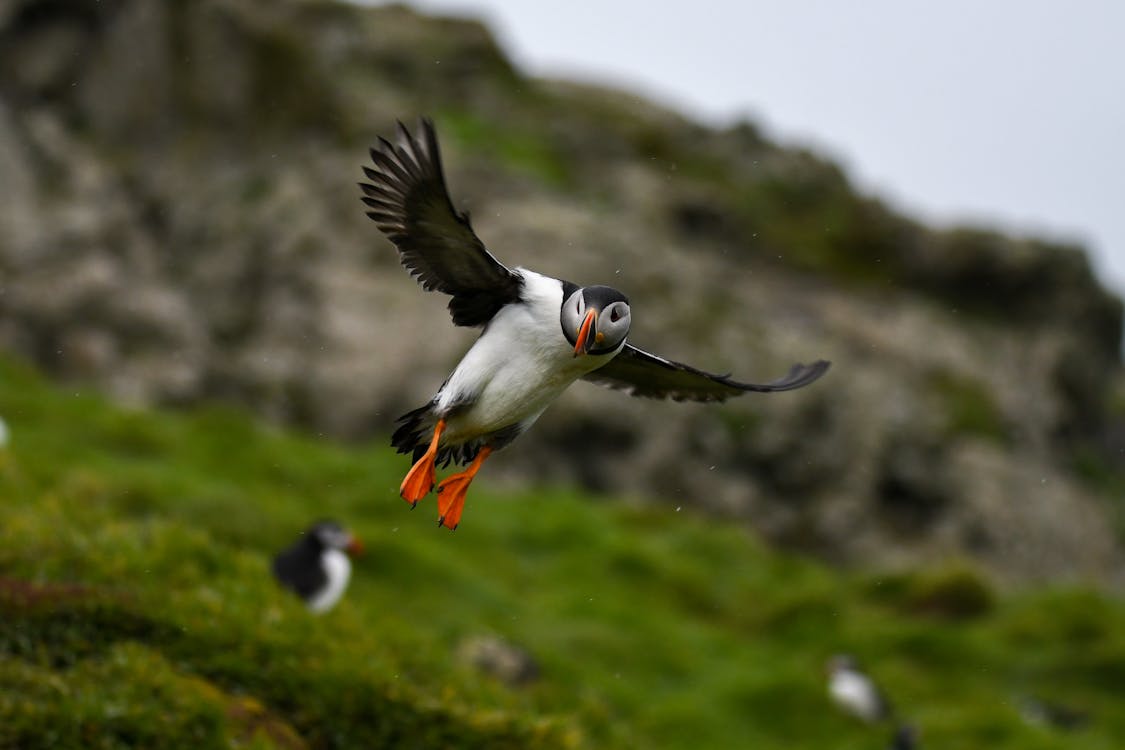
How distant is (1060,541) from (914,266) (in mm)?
7849

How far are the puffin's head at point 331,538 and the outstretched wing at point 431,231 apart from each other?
5.87 m

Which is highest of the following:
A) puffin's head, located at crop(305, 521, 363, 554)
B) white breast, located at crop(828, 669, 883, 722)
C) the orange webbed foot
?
white breast, located at crop(828, 669, 883, 722)

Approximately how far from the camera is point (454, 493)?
5.42m

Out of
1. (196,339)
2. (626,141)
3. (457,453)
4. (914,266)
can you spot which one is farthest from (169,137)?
(457,453)

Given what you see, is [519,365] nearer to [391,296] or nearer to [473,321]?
[473,321]

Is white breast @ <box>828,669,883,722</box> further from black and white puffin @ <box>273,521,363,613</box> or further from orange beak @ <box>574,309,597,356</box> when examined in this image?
orange beak @ <box>574,309,597,356</box>

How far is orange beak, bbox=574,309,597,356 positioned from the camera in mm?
4492

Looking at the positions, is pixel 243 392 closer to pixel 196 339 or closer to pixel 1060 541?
pixel 196 339

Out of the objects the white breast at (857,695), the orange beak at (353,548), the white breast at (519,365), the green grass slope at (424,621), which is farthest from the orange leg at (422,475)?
the white breast at (857,695)

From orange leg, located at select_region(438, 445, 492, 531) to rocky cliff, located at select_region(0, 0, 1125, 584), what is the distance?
48.5 feet

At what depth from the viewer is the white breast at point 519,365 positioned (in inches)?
196

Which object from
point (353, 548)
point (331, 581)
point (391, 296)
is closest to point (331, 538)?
point (353, 548)

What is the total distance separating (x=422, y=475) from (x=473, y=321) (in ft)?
2.24

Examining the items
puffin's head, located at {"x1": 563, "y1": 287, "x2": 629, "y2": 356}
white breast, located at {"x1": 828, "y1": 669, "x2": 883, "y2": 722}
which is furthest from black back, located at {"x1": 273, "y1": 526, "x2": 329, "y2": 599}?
white breast, located at {"x1": 828, "y1": 669, "x2": 883, "y2": 722}
